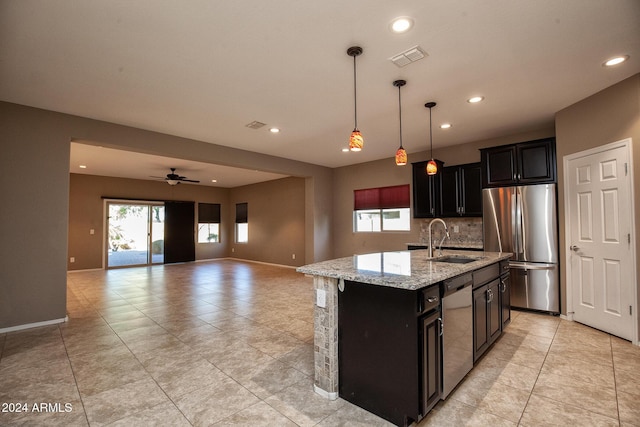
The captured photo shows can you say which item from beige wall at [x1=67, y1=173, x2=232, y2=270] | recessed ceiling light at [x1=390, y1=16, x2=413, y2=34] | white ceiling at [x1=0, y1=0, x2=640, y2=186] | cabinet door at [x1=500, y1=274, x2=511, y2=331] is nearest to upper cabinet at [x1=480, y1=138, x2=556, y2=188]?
white ceiling at [x1=0, y1=0, x2=640, y2=186]

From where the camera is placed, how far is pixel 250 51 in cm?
261

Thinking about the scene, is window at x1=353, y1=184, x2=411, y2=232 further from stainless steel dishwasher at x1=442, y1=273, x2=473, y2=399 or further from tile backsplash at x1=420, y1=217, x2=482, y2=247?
stainless steel dishwasher at x1=442, y1=273, x2=473, y2=399

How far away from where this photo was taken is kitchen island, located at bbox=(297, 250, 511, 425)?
180cm

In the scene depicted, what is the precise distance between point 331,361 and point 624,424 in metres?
1.87

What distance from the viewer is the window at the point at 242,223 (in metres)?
10.6

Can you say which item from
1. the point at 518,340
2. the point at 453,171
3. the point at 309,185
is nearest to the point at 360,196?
the point at 309,185

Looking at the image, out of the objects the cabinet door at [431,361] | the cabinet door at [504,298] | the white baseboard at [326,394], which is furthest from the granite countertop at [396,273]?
the cabinet door at [504,298]

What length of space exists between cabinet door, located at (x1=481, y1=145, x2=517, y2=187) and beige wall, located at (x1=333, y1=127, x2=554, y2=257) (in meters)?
0.77

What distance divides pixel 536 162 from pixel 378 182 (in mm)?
3147

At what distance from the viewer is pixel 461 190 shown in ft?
17.4

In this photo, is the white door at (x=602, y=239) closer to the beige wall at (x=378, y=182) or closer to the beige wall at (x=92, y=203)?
the beige wall at (x=378, y=182)

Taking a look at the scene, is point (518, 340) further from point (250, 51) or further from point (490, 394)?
point (250, 51)

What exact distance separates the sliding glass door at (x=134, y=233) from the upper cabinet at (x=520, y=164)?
9376mm

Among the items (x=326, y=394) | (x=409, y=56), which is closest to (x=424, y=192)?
(x=409, y=56)
